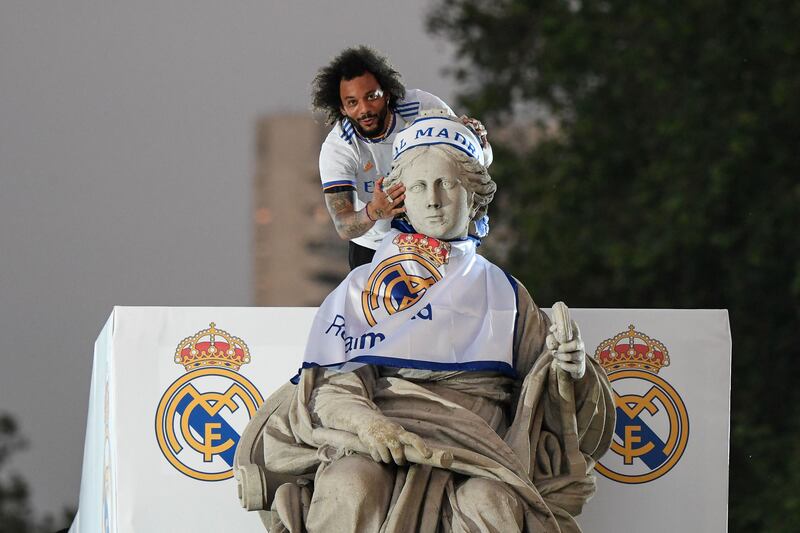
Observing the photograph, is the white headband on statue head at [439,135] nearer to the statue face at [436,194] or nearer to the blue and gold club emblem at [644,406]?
the statue face at [436,194]

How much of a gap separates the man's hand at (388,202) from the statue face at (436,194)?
0.09 ft

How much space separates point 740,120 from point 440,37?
244 cm

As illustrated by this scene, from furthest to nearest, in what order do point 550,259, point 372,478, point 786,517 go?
point 550,259
point 786,517
point 372,478

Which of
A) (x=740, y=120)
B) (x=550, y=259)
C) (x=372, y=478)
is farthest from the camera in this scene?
(x=550, y=259)

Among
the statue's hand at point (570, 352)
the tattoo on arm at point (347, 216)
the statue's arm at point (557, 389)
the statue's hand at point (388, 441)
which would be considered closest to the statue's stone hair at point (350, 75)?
the tattoo on arm at point (347, 216)

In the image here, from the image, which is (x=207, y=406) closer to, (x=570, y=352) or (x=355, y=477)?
(x=355, y=477)

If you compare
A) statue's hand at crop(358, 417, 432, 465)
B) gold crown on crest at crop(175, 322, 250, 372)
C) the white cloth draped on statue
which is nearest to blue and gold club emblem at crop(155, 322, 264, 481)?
gold crown on crest at crop(175, 322, 250, 372)

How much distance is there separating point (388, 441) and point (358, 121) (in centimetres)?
148

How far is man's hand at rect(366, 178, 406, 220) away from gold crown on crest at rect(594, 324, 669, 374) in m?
0.99

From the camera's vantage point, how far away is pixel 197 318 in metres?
4.91

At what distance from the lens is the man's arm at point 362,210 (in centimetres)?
434

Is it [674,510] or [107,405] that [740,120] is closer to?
[674,510]

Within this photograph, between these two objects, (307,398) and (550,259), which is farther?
(550,259)

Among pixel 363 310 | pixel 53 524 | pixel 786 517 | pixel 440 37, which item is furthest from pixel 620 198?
pixel 363 310
